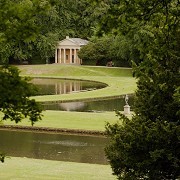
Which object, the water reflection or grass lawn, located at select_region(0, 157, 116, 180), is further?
the water reflection

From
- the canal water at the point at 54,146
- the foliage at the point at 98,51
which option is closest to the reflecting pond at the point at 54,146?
the canal water at the point at 54,146

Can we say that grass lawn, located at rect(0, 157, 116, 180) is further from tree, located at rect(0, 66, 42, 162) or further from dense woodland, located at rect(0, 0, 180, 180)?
tree, located at rect(0, 66, 42, 162)

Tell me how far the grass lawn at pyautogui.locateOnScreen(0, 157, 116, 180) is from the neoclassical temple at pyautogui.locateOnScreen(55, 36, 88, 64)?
59328mm

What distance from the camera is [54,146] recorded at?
2006 centimetres

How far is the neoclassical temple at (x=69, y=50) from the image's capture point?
75625 millimetres

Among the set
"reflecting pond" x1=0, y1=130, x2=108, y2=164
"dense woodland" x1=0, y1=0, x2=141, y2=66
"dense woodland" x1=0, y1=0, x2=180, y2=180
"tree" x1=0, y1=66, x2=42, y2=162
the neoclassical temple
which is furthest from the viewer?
the neoclassical temple

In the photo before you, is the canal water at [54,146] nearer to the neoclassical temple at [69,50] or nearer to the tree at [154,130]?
the tree at [154,130]

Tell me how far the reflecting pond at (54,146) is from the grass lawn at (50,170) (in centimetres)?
169

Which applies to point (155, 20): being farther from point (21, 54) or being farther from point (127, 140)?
point (21, 54)

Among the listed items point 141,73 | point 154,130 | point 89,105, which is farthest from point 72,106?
point 141,73

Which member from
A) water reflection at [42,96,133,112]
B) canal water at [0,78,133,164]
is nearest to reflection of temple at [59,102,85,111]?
water reflection at [42,96,133,112]

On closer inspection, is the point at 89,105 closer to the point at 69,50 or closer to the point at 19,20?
the point at 19,20

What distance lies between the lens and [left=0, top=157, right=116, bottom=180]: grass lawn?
47.3 feet

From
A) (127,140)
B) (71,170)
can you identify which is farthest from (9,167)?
(127,140)
